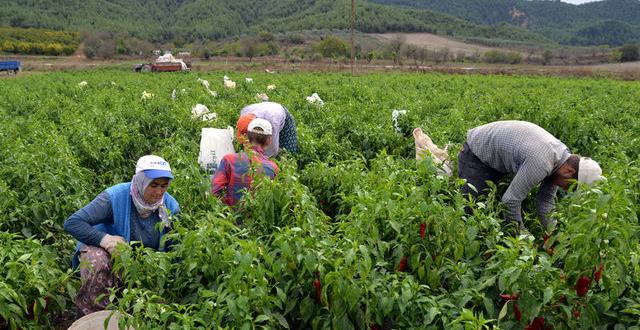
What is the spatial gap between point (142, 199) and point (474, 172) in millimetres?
2709

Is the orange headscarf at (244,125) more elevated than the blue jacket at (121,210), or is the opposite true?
the orange headscarf at (244,125)

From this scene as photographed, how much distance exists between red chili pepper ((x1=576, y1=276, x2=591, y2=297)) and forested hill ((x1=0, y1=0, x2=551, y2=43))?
3895 inches

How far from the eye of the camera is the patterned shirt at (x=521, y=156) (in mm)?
3934

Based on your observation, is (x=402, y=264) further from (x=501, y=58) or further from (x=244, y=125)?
(x=501, y=58)

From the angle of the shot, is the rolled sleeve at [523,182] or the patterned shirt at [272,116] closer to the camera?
the rolled sleeve at [523,182]

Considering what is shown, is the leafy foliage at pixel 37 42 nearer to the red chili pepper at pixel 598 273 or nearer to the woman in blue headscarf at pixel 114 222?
the woman in blue headscarf at pixel 114 222

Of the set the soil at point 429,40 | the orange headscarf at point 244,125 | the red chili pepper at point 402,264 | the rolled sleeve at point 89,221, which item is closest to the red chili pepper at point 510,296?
the red chili pepper at point 402,264

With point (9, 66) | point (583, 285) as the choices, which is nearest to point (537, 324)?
point (583, 285)

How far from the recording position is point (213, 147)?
5684mm

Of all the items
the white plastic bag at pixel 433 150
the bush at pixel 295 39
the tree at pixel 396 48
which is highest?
the white plastic bag at pixel 433 150

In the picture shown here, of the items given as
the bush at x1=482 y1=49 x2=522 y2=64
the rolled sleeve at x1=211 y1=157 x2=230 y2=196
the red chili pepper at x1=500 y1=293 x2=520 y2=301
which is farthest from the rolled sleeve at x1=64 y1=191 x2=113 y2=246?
the bush at x1=482 y1=49 x2=522 y2=64

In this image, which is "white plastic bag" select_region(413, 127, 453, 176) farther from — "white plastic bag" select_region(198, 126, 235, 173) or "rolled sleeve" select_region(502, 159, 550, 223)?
"white plastic bag" select_region(198, 126, 235, 173)

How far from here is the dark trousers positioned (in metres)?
4.55

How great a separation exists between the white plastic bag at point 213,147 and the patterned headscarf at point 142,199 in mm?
1613
